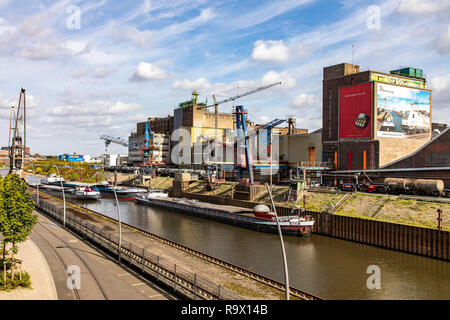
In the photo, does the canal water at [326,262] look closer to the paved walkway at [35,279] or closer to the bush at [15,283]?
the paved walkway at [35,279]

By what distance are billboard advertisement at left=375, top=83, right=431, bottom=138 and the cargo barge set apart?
36.4 m

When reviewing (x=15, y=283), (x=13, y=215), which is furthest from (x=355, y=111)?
(x=15, y=283)

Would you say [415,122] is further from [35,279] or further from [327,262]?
[35,279]

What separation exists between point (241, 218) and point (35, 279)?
134ft

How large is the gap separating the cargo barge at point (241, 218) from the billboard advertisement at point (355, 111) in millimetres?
32710

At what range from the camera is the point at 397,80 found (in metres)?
90.4

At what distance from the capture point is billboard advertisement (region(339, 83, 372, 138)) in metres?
81.7

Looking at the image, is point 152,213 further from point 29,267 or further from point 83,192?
point 29,267

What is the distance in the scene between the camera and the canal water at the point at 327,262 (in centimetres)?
3359

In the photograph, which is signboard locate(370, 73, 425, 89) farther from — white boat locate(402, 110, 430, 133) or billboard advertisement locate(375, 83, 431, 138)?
white boat locate(402, 110, 430, 133)

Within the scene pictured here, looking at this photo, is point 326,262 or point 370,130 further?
point 370,130

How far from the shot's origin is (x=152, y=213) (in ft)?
279

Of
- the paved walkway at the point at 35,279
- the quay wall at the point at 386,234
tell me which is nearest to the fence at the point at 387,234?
the quay wall at the point at 386,234

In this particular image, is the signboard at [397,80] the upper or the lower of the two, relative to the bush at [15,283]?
upper
